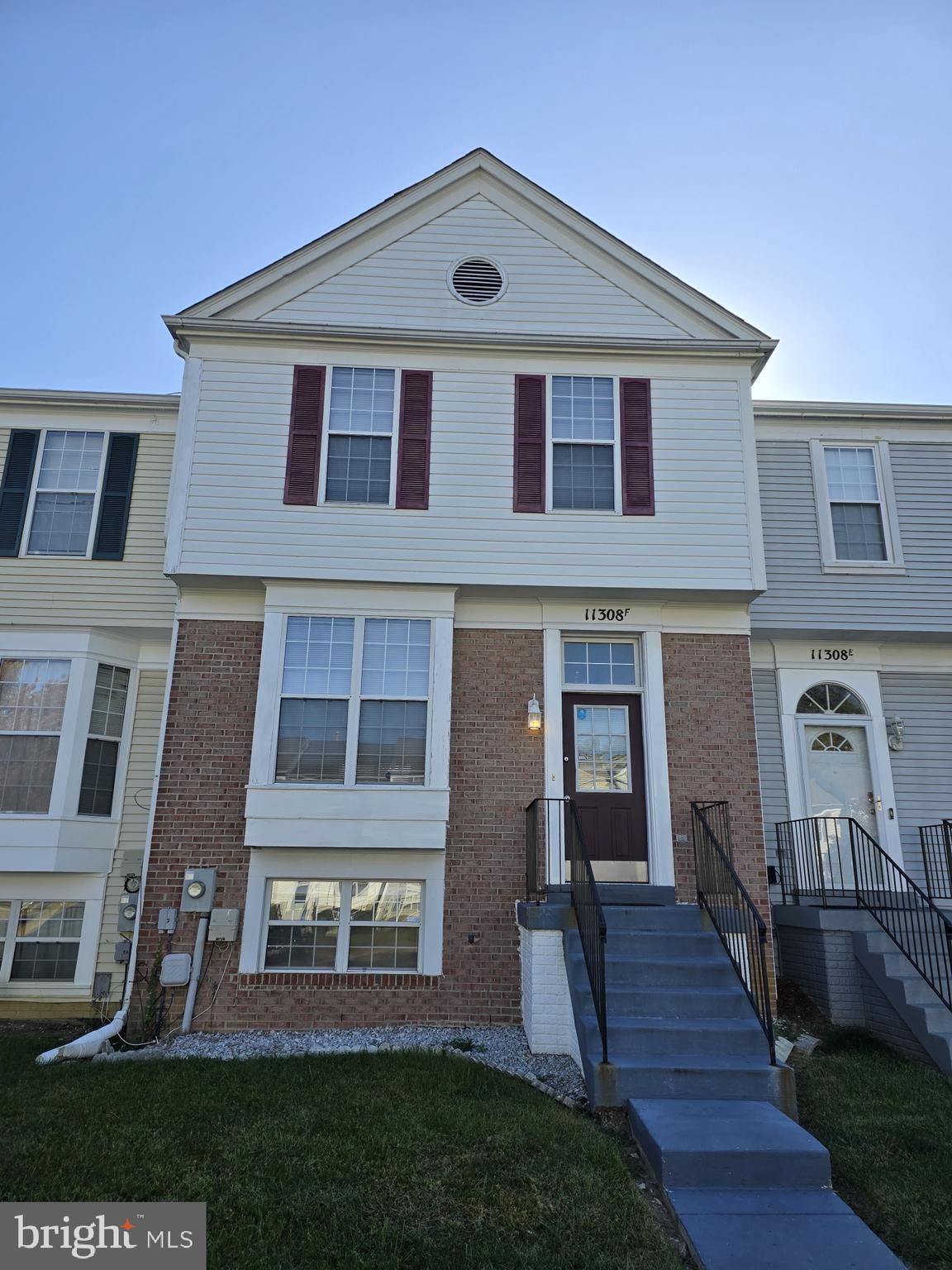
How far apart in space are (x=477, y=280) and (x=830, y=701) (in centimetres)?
658

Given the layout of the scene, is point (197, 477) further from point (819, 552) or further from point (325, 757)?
point (819, 552)

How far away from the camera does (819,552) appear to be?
412 inches

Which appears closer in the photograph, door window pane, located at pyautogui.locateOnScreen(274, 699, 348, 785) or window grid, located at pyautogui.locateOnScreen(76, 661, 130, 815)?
door window pane, located at pyautogui.locateOnScreen(274, 699, 348, 785)

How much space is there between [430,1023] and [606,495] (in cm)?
564

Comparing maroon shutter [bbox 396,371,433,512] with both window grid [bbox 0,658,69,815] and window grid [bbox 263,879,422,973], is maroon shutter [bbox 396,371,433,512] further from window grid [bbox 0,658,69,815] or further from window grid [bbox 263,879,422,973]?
window grid [bbox 0,658,69,815]

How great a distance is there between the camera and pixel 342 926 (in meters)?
8.27

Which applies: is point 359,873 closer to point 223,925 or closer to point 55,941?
point 223,925

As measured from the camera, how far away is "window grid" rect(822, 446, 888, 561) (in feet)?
34.8

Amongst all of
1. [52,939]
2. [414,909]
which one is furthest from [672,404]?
[52,939]

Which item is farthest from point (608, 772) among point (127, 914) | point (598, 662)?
point (127, 914)

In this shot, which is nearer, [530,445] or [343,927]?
[343,927]

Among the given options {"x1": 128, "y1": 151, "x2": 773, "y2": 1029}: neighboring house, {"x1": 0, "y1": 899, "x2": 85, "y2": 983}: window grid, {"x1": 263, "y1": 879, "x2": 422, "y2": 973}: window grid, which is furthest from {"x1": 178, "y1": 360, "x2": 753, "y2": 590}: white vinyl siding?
{"x1": 0, "y1": 899, "x2": 85, "y2": 983}: window grid

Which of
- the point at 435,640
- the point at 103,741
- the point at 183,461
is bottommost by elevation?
the point at 103,741

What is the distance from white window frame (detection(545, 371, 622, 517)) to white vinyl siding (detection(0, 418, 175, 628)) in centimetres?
456
